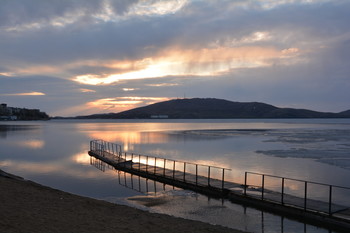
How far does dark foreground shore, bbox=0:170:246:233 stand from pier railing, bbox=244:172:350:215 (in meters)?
5.34

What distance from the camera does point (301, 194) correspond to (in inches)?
805

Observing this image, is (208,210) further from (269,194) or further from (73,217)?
(73,217)

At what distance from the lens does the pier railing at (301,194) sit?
52.4 feet

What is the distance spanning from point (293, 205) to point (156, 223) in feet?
24.3

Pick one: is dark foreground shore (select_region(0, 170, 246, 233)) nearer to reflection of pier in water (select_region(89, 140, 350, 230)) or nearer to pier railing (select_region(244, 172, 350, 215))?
reflection of pier in water (select_region(89, 140, 350, 230))

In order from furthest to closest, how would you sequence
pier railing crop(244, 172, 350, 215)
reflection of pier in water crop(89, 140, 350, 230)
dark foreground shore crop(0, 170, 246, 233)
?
pier railing crop(244, 172, 350, 215) → reflection of pier in water crop(89, 140, 350, 230) → dark foreground shore crop(0, 170, 246, 233)

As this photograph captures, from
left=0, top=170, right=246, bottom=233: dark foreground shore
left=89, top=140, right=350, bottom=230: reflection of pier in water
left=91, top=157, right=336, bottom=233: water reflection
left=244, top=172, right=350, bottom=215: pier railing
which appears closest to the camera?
left=0, top=170, right=246, bottom=233: dark foreground shore

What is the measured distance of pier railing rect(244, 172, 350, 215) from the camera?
16.0 metres

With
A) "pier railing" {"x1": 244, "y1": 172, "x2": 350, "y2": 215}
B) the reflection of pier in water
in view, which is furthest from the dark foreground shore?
"pier railing" {"x1": 244, "y1": 172, "x2": 350, "y2": 215}

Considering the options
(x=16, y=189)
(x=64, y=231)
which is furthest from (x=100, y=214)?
(x=16, y=189)

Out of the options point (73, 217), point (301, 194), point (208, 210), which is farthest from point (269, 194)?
point (73, 217)

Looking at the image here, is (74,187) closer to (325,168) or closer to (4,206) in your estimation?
(4,206)

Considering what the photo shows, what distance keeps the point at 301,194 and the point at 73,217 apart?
14.0 meters

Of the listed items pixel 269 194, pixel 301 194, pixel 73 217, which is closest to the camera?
pixel 73 217
